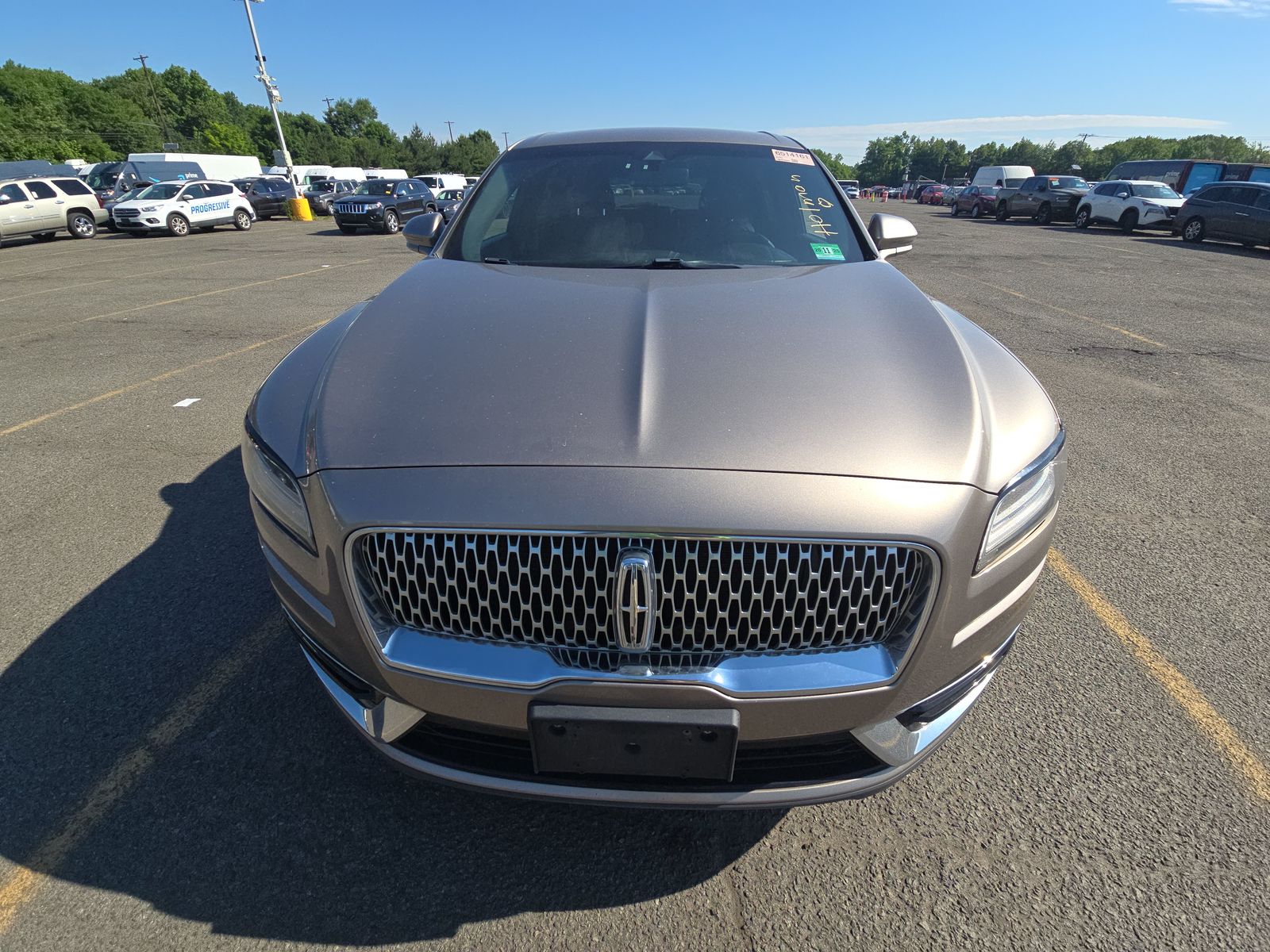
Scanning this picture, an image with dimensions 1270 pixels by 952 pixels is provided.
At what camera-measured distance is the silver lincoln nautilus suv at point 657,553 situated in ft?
4.58

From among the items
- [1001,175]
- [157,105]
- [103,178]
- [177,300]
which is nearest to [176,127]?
[157,105]

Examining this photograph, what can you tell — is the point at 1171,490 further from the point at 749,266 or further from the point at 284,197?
the point at 284,197

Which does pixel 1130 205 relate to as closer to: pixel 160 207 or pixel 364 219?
pixel 364 219

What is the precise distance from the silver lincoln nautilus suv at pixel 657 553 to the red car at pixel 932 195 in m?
56.3

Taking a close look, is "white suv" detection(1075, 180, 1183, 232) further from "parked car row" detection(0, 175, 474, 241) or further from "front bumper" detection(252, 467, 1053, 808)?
"front bumper" detection(252, 467, 1053, 808)

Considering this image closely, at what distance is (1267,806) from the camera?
1886 millimetres

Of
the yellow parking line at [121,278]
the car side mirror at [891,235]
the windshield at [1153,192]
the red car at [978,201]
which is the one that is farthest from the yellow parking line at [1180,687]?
the red car at [978,201]

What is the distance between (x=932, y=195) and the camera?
51281 mm

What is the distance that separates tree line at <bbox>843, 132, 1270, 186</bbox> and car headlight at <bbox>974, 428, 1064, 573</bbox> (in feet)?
434

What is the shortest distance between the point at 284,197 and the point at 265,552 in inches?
1225

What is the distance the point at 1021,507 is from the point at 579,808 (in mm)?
1289

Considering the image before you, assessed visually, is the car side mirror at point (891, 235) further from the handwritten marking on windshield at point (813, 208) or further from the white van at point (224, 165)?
the white van at point (224, 165)

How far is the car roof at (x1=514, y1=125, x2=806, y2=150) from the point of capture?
130 inches

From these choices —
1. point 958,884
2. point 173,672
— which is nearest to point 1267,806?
point 958,884
